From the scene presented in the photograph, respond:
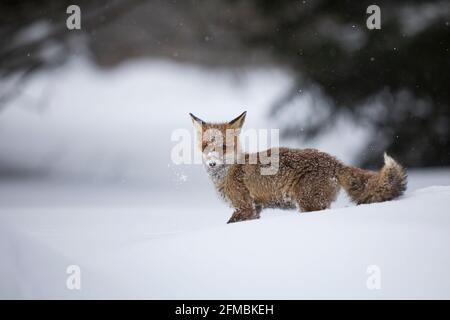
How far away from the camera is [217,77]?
47.0ft

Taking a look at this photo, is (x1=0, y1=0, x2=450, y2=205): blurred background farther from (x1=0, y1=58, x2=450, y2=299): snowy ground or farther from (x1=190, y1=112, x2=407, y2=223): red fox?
(x1=190, y1=112, x2=407, y2=223): red fox

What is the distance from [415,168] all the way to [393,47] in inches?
78.0

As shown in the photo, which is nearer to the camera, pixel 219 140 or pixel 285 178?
pixel 285 178

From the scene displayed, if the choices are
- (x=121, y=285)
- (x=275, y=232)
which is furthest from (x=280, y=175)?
(x=121, y=285)

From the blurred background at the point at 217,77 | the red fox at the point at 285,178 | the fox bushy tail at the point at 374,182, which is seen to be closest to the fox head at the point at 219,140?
the red fox at the point at 285,178

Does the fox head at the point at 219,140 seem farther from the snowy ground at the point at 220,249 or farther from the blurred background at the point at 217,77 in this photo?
the blurred background at the point at 217,77

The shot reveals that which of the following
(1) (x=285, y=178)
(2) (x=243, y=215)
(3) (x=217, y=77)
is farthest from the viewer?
(3) (x=217, y=77)

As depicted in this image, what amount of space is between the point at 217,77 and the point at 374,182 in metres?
9.20

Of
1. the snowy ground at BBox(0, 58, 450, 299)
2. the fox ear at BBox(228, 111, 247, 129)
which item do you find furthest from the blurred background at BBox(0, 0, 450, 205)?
the fox ear at BBox(228, 111, 247, 129)

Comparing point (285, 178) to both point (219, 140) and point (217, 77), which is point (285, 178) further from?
point (217, 77)

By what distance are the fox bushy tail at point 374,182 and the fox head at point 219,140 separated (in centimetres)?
112

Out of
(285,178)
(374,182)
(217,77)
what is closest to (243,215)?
(285,178)

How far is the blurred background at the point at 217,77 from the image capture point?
10.2 metres

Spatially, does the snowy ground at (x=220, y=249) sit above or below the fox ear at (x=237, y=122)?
below
